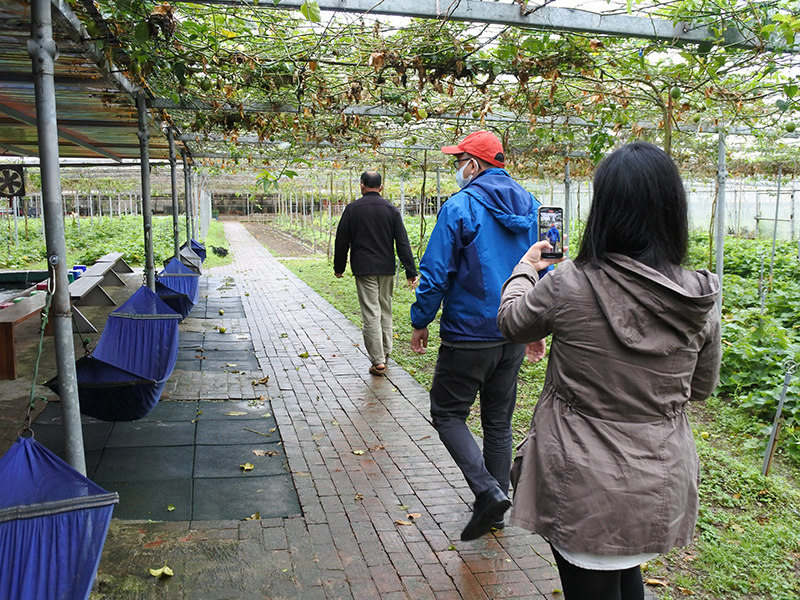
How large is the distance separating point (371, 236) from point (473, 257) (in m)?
3.09

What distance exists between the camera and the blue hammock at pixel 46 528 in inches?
85.7

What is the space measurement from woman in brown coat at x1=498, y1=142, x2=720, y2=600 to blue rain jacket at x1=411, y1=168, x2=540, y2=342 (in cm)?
125

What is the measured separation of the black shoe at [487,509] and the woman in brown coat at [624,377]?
1124 mm

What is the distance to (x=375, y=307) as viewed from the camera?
616 centimetres

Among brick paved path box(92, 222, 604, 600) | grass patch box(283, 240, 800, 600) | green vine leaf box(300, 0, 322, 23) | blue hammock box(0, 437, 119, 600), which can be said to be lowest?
grass patch box(283, 240, 800, 600)

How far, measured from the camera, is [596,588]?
1.82 m

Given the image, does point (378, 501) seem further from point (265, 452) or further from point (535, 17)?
point (535, 17)

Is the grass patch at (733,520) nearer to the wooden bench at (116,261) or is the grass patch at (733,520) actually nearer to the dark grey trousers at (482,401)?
the dark grey trousers at (482,401)

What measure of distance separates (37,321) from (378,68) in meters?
5.93

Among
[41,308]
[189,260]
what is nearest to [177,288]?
[41,308]

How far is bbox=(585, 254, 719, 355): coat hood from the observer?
171 centimetres

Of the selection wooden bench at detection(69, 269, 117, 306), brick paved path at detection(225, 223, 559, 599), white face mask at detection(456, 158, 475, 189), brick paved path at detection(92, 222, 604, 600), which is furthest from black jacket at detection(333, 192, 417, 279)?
wooden bench at detection(69, 269, 117, 306)

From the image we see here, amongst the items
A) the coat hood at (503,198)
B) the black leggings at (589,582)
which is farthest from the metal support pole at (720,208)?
the black leggings at (589,582)

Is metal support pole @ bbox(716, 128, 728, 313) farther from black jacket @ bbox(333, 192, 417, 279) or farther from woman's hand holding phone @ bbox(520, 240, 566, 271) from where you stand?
woman's hand holding phone @ bbox(520, 240, 566, 271)
